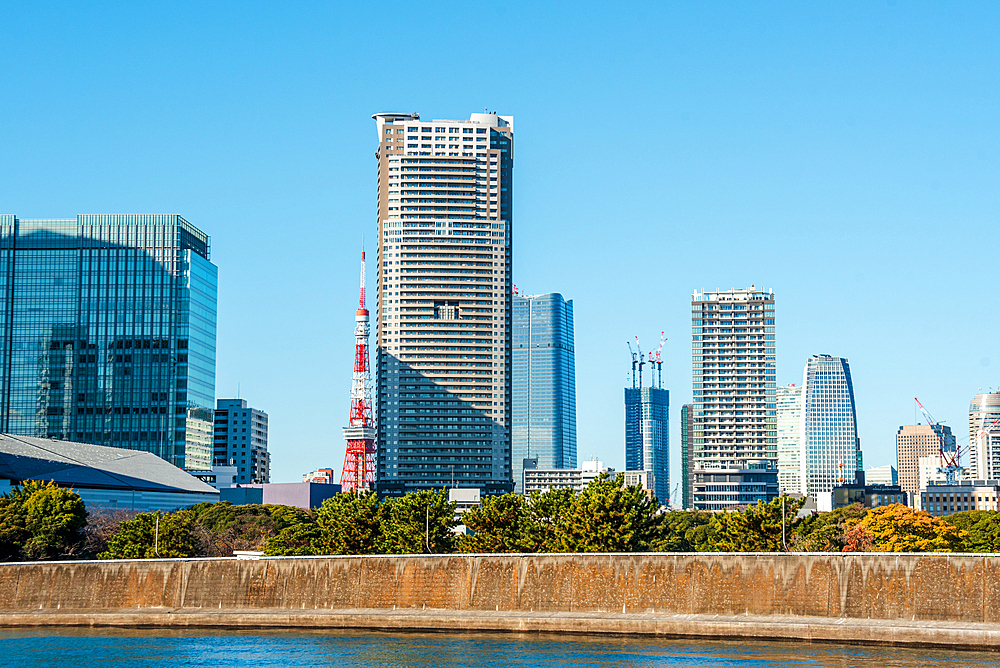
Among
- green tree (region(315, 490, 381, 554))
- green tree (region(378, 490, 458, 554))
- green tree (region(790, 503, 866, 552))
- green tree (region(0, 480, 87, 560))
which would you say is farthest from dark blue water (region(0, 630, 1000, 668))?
green tree (region(790, 503, 866, 552))

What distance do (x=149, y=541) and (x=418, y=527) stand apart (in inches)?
969

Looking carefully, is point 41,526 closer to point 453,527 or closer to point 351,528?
point 351,528

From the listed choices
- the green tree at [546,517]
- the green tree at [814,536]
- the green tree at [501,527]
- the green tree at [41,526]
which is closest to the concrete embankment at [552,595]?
the green tree at [546,517]

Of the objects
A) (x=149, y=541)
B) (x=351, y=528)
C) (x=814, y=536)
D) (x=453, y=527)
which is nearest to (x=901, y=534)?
(x=814, y=536)

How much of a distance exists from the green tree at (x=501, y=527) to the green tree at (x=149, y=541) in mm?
25531

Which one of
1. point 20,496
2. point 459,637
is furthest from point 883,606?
point 20,496

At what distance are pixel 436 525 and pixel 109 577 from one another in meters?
27.1

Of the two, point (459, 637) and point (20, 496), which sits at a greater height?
point (20, 496)

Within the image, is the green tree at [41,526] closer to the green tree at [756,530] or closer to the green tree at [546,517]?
the green tree at [546,517]

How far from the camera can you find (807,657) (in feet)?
233

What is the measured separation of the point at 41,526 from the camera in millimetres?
112875

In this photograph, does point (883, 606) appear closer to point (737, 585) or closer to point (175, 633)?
point (737, 585)

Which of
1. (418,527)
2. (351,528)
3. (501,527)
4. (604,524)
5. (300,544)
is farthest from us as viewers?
(300,544)

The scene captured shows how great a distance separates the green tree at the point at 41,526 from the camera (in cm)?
10925
